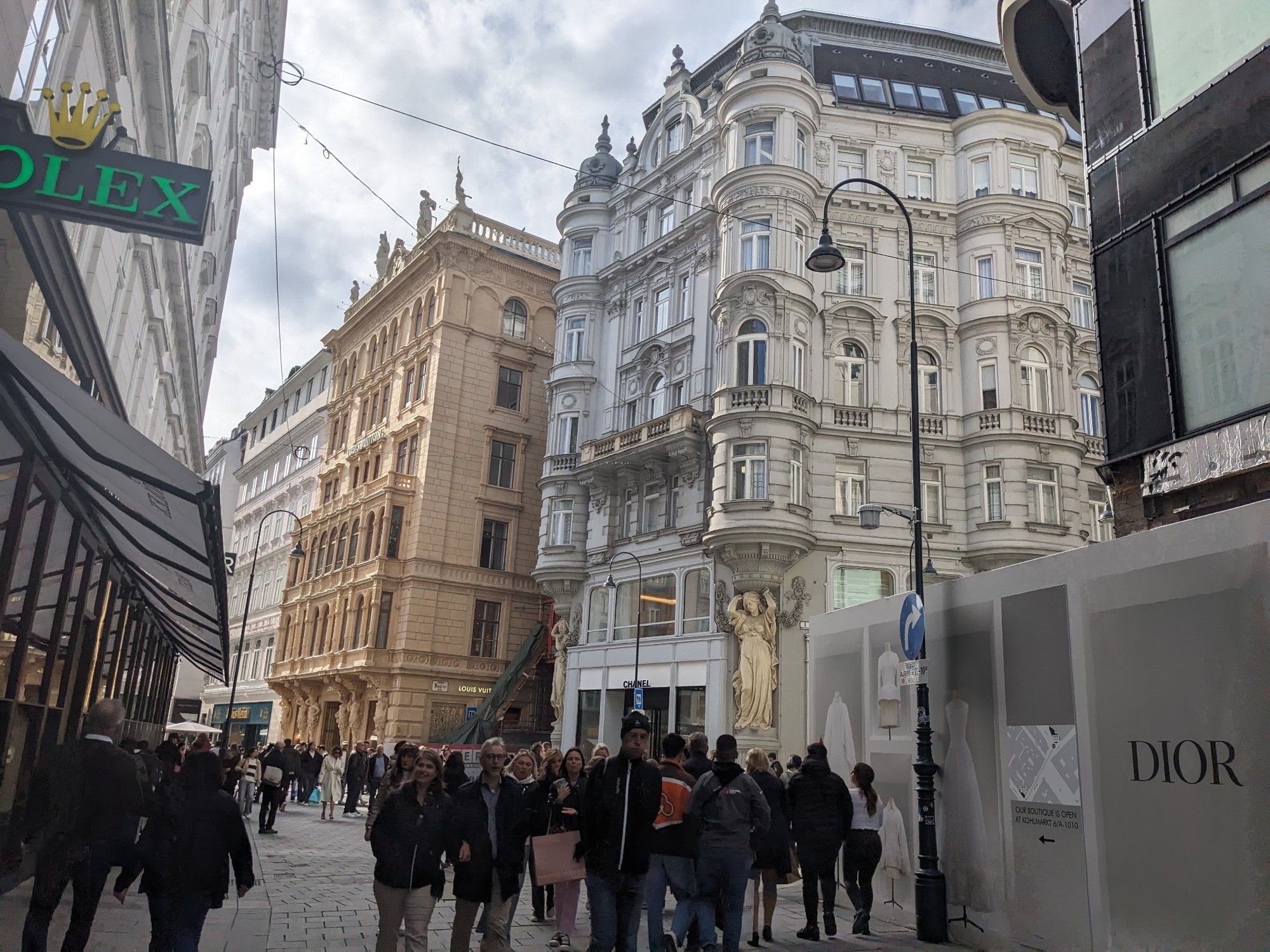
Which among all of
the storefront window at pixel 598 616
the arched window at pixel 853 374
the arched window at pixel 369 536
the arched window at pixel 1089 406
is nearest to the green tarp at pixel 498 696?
the storefront window at pixel 598 616

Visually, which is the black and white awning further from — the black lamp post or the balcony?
the balcony

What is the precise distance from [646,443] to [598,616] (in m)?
6.84

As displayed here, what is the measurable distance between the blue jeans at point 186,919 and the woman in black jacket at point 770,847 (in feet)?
16.1

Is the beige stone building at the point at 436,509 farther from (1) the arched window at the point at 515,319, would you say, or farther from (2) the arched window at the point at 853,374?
(2) the arched window at the point at 853,374

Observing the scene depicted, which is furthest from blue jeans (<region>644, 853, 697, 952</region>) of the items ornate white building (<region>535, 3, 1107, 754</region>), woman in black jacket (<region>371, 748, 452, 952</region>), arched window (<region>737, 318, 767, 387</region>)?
arched window (<region>737, 318, 767, 387</region>)

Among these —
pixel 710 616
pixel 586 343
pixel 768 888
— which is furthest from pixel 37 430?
pixel 586 343

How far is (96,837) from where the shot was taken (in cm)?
704

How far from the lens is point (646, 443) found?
33344 mm

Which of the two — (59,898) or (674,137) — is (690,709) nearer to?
(674,137)

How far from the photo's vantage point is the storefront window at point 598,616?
35156 mm

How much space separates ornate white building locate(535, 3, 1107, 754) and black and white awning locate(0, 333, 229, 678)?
18802mm

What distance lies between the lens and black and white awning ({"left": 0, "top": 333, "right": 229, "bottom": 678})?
6.88 m

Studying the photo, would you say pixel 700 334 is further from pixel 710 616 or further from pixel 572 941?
pixel 572 941

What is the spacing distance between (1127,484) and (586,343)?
30.6m
